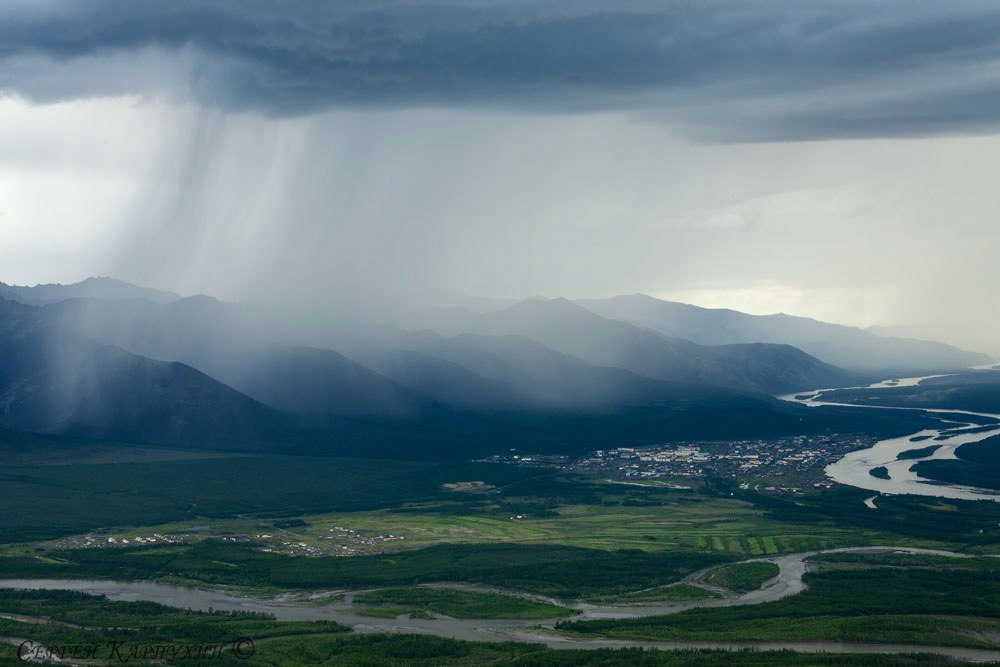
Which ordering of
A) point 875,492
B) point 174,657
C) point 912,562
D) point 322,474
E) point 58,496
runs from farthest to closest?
1. point 322,474
2. point 875,492
3. point 58,496
4. point 912,562
5. point 174,657

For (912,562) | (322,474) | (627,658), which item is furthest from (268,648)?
(322,474)

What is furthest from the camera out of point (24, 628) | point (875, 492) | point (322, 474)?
point (322, 474)

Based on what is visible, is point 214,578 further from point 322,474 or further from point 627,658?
point 322,474

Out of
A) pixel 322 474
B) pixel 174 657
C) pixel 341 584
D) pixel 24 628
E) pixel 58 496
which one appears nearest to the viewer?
pixel 174 657

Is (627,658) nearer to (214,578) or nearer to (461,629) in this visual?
(461,629)

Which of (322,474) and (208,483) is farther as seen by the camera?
(322,474)

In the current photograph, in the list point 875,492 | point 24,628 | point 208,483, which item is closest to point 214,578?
point 24,628

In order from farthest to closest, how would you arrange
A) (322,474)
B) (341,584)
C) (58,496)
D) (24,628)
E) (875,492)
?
(322,474) → (875,492) → (58,496) → (341,584) → (24,628)
